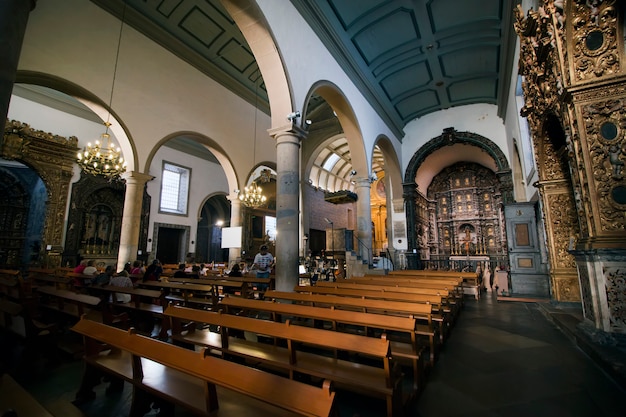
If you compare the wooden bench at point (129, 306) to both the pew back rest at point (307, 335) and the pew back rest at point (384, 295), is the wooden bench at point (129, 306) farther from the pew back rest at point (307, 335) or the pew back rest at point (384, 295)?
the pew back rest at point (384, 295)

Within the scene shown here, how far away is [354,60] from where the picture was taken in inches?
330

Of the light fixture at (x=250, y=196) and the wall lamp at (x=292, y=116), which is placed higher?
the wall lamp at (x=292, y=116)

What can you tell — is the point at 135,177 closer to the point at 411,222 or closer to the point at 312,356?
the point at 312,356

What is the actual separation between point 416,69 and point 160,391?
1080 centimetres

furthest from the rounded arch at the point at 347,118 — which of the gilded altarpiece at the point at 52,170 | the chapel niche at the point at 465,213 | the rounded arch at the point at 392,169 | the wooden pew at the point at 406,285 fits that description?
the gilded altarpiece at the point at 52,170

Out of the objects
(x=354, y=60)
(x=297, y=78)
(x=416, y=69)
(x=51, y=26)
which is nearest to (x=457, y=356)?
(x=297, y=78)

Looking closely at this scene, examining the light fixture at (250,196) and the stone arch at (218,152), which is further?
the light fixture at (250,196)

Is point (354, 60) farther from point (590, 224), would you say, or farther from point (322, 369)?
point (322, 369)

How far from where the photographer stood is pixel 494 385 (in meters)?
2.43

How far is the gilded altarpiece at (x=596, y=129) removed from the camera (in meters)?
2.92

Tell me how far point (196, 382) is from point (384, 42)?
9.17 meters

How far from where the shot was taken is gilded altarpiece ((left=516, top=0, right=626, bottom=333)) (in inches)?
115

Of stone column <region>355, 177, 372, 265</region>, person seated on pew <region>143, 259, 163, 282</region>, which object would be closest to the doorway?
person seated on pew <region>143, 259, 163, 282</region>

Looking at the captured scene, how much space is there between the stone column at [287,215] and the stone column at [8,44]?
382 cm
